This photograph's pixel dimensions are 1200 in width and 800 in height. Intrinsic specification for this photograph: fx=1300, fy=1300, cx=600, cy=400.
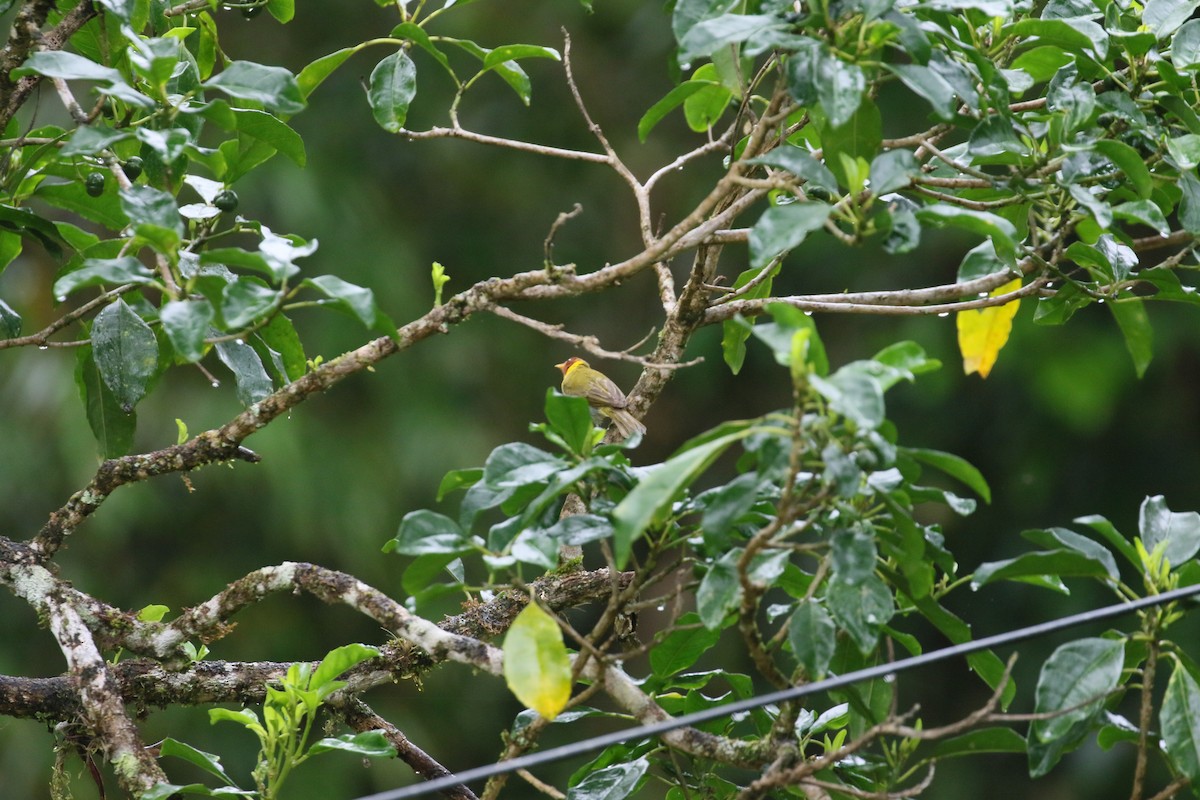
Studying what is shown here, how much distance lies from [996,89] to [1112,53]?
289mm

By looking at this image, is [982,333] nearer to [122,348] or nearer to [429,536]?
[429,536]

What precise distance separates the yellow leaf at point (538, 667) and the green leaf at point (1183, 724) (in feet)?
2.01

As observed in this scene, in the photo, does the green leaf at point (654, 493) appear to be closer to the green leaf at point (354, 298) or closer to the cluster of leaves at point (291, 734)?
the green leaf at point (354, 298)

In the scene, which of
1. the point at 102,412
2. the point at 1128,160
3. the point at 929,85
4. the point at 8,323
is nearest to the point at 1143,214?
the point at 1128,160

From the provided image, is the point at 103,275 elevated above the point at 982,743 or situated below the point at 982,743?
above

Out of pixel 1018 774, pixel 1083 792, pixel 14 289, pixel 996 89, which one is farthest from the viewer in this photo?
pixel 1018 774

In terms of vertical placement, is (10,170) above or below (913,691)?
above

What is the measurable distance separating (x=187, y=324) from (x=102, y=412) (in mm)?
604

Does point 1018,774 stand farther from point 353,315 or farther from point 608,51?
point 353,315

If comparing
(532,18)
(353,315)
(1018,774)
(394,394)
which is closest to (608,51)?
(532,18)

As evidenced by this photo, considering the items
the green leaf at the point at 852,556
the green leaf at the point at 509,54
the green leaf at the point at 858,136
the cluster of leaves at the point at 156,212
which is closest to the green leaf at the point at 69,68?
the cluster of leaves at the point at 156,212

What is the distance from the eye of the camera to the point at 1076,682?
1.31 meters

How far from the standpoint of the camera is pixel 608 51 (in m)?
7.17

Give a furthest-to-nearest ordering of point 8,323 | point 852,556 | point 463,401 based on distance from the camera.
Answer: point 463,401 → point 8,323 → point 852,556
